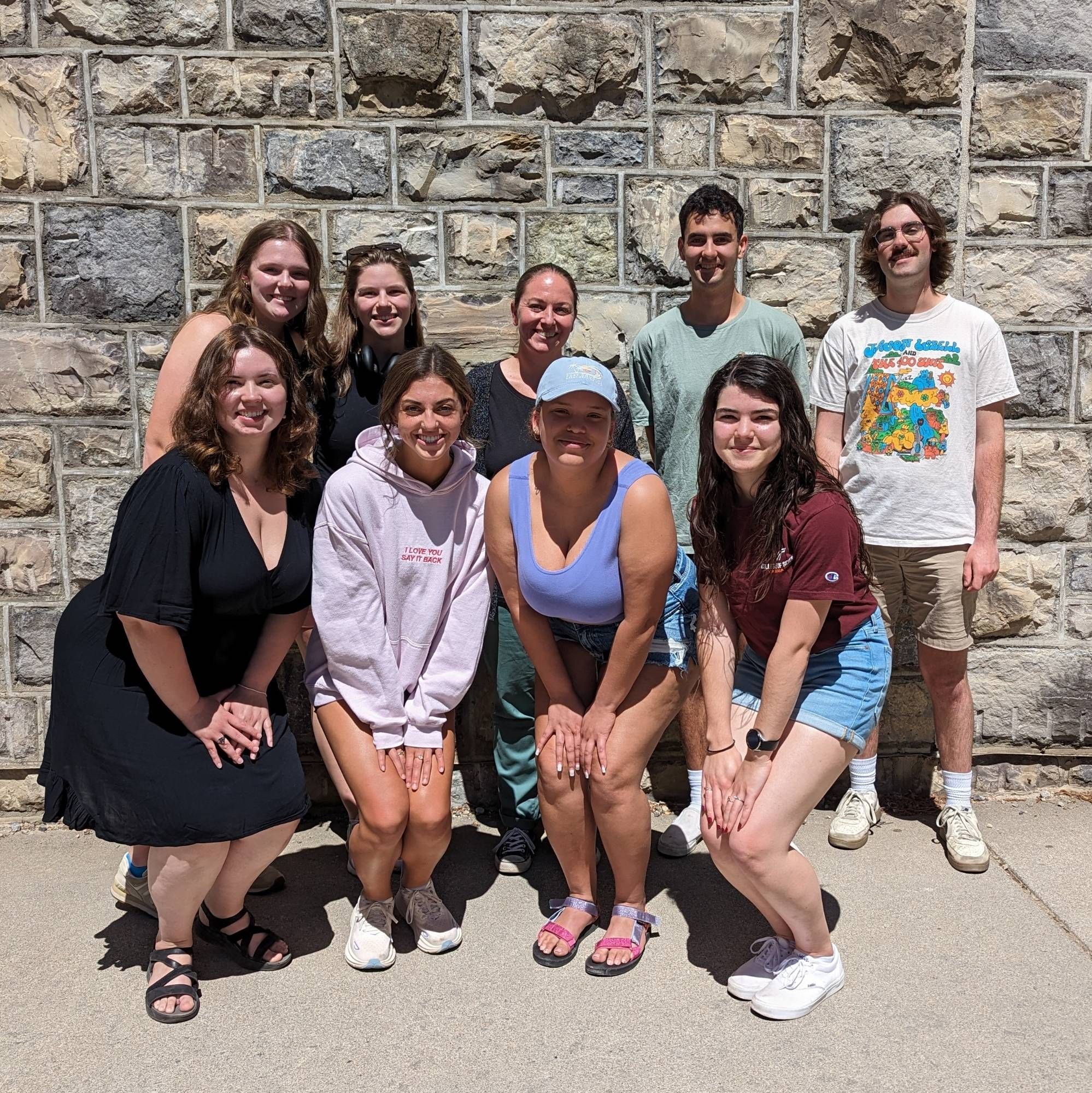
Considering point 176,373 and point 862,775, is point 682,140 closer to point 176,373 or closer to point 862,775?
point 176,373

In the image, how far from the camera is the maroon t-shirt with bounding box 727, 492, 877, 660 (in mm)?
2668

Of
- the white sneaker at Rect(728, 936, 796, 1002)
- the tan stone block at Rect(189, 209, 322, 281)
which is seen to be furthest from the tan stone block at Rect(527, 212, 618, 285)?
the white sneaker at Rect(728, 936, 796, 1002)

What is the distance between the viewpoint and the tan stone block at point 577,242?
3.78m

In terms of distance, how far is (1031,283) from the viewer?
12.6ft

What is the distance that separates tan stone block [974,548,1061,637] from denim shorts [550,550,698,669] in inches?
57.6

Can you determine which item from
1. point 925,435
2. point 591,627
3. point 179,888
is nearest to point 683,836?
point 591,627

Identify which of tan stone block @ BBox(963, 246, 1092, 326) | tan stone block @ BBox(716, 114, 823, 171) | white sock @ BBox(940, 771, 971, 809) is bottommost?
white sock @ BBox(940, 771, 971, 809)

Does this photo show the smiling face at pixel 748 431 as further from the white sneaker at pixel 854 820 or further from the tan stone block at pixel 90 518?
the tan stone block at pixel 90 518

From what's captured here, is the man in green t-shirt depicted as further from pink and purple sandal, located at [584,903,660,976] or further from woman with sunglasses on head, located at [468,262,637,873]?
pink and purple sandal, located at [584,903,660,976]

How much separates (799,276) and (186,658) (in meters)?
2.47

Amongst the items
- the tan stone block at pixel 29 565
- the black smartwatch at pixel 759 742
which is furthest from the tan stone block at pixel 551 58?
the black smartwatch at pixel 759 742

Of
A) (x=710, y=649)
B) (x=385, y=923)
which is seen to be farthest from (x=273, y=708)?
(x=710, y=649)

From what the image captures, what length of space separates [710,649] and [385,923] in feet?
3.85

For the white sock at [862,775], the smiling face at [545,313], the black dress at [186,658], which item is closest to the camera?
the black dress at [186,658]
